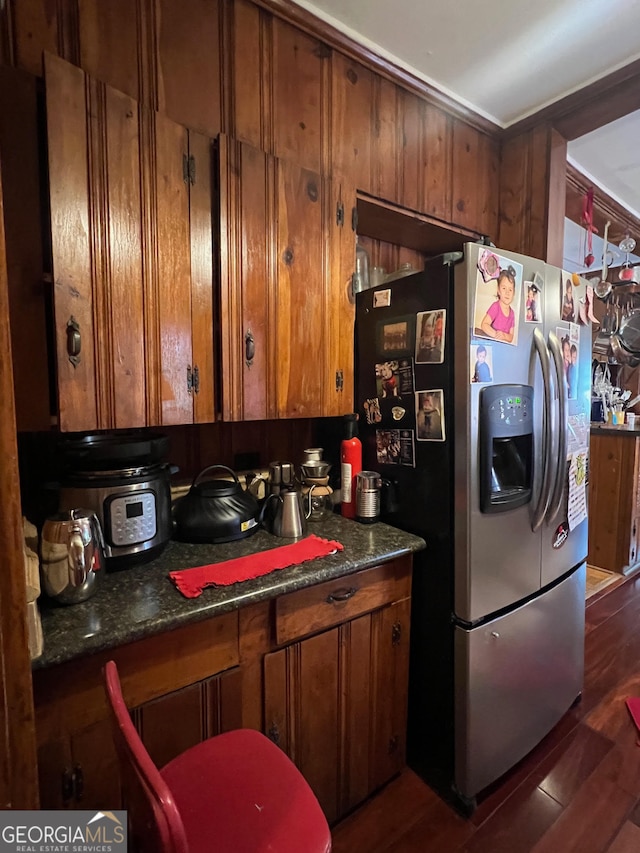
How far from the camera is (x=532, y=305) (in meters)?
1.42

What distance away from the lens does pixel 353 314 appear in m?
1.61

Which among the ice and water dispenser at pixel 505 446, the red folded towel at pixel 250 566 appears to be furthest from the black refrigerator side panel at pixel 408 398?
the red folded towel at pixel 250 566

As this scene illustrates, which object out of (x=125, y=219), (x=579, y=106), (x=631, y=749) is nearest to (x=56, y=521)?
(x=125, y=219)

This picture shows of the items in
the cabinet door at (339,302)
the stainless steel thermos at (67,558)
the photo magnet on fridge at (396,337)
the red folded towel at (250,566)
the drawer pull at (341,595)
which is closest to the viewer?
the stainless steel thermos at (67,558)

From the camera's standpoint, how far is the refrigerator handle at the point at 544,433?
144 centimetres

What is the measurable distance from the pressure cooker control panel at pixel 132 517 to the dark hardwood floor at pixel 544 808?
1.12 m

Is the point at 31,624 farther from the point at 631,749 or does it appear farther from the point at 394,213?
the point at 631,749

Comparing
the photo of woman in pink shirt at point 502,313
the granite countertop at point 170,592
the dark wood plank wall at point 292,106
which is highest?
the dark wood plank wall at point 292,106

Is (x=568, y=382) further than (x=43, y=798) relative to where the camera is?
Yes

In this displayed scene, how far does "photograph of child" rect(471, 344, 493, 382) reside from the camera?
126cm

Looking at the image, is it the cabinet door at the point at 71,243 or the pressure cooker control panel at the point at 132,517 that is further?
the pressure cooker control panel at the point at 132,517

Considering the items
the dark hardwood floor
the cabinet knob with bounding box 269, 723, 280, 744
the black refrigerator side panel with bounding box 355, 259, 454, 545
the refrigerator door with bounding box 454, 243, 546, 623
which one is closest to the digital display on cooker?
the cabinet knob with bounding box 269, 723, 280, 744

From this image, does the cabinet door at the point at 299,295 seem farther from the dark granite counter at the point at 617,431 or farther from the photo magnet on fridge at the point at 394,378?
the dark granite counter at the point at 617,431

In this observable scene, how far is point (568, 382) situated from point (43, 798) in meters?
1.91
